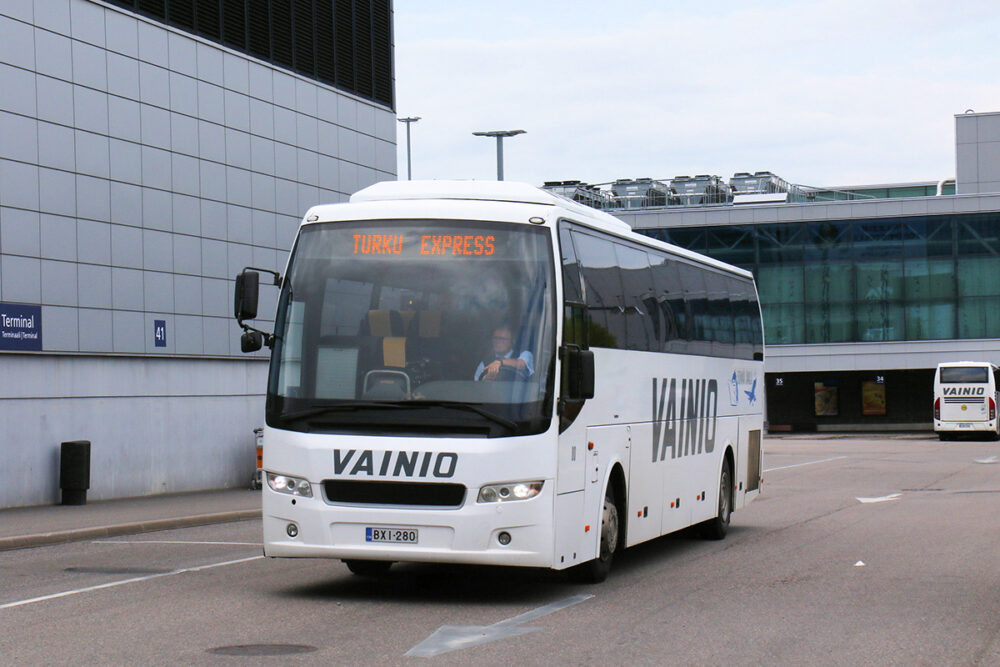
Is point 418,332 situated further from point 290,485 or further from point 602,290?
point 602,290

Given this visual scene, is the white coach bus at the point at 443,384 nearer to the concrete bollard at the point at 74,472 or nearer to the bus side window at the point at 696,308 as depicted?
the bus side window at the point at 696,308

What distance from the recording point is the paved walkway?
682 inches

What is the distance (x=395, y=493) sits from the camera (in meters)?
11.0

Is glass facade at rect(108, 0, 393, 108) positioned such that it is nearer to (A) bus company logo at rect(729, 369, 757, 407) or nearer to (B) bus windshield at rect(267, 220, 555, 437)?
(A) bus company logo at rect(729, 369, 757, 407)

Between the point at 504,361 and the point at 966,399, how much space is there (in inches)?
1878

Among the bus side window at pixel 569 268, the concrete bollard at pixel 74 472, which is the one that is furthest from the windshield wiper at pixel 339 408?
the concrete bollard at pixel 74 472

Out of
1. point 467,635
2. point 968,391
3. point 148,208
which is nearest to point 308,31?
point 148,208

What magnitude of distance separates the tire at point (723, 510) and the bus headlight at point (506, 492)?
6.66 meters

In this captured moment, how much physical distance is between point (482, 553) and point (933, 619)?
128 inches

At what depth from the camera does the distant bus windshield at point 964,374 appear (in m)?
55.6

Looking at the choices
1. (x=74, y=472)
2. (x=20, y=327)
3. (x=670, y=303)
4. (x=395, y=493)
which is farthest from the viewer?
(x=74, y=472)

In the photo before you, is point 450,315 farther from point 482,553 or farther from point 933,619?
point 933,619

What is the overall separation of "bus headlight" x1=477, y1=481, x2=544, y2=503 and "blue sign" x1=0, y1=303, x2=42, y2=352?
13.0 m

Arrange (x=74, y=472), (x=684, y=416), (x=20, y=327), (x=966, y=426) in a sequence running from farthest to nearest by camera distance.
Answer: (x=966, y=426) → (x=74, y=472) → (x=20, y=327) → (x=684, y=416)
